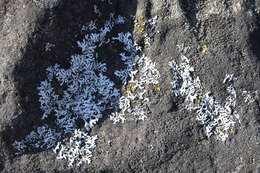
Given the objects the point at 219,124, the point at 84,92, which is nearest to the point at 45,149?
the point at 84,92

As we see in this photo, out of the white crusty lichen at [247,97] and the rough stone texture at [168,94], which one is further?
the white crusty lichen at [247,97]

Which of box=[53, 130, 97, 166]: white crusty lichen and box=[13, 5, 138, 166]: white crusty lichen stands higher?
box=[13, 5, 138, 166]: white crusty lichen

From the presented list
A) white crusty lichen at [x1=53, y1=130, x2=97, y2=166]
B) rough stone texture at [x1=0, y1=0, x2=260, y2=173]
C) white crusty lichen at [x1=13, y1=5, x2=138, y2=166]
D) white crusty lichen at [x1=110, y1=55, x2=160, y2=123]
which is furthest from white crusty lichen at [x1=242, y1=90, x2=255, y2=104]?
white crusty lichen at [x1=53, y1=130, x2=97, y2=166]

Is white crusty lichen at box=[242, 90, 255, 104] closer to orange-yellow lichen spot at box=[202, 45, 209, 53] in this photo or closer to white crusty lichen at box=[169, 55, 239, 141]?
white crusty lichen at box=[169, 55, 239, 141]

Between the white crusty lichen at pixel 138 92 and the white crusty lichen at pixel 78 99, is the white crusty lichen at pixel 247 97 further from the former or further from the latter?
the white crusty lichen at pixel 78 99

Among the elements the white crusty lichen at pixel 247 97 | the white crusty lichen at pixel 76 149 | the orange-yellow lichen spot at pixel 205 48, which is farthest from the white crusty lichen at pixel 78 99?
the white crusty lichen at pixel 247 97

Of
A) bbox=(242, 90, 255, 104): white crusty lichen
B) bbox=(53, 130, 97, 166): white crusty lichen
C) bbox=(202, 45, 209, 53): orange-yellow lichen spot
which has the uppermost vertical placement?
bbox=(202, 45, 209, 53): orange-yellow lichen spot
